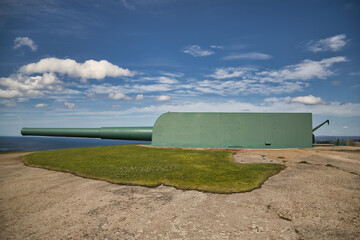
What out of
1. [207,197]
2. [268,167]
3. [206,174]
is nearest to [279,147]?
[268,167]

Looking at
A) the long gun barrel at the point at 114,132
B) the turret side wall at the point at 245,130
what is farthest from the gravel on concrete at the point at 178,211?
the long gun barrel at the point at 114,132

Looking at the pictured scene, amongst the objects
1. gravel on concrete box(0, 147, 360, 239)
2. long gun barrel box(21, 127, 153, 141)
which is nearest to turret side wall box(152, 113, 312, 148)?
long gun barrel box(21, 127, 153, 141)

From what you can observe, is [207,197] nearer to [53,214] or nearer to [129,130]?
[53,214]

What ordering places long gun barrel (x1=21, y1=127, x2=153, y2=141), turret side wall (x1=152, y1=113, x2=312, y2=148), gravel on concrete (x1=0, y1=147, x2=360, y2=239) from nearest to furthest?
1. gravel on concrete (x1=0, y1=147, x2=360, y2=239)
2. turret side wall (x1=152, y1=113, x2=312, y2=148)
3. long gun barrel (x1=21, y1=127, x2=153, y2=141)

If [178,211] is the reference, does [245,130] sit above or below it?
above

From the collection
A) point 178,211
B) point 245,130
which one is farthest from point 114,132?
point 178,211

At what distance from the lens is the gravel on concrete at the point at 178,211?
302 centimetres

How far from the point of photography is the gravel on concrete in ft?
9.90

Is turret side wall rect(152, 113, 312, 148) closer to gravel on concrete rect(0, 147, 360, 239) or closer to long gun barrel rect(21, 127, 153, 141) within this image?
long gun barrel rect(21, 127, 153, 141)

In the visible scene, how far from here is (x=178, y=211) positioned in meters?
3.67

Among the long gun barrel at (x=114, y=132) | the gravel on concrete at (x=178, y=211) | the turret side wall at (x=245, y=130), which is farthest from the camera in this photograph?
the long gun barrel at (x=114, y=132)

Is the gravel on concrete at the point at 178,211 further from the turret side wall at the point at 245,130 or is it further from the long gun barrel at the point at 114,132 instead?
the long gun barrel at the point at 114,132

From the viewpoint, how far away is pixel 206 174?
241 inches

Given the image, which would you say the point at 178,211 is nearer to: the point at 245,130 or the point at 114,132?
the point at 245,130
